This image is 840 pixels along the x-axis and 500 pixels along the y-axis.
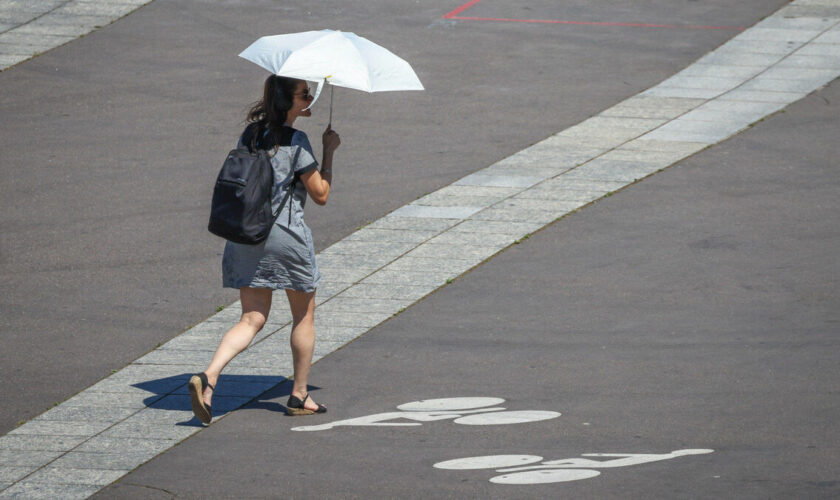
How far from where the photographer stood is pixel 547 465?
21.1 ft

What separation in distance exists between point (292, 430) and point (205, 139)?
22.0 ft

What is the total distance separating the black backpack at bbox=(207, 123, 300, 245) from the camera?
6.79 meters

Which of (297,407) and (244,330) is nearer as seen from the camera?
(244,330)

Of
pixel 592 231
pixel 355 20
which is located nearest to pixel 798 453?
pixel 592 231

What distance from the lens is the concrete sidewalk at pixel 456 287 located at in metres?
6.75

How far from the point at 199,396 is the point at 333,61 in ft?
6.59

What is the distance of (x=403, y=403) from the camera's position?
7348mm

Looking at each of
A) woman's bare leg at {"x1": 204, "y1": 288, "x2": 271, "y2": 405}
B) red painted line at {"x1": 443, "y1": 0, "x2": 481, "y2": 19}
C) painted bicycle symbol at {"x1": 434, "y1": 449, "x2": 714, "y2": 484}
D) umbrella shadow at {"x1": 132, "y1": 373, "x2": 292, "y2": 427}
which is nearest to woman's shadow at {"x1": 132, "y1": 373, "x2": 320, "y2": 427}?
umbrella shadow at {"x1": 132, "y1": 373, "x2": 292, "y2": 427}

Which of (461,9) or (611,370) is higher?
(461,9)

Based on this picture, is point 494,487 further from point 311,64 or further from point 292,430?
point 311,64

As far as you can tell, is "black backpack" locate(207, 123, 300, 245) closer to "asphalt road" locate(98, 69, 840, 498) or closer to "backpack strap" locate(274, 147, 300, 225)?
"backpack strap" locate(274, 147, 300, 225)

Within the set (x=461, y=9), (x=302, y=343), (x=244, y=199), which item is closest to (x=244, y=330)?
(x=302, y=343)

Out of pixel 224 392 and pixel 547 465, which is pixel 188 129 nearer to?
pixel 224 392

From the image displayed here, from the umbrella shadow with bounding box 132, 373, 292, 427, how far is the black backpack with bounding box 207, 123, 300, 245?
115 cm
